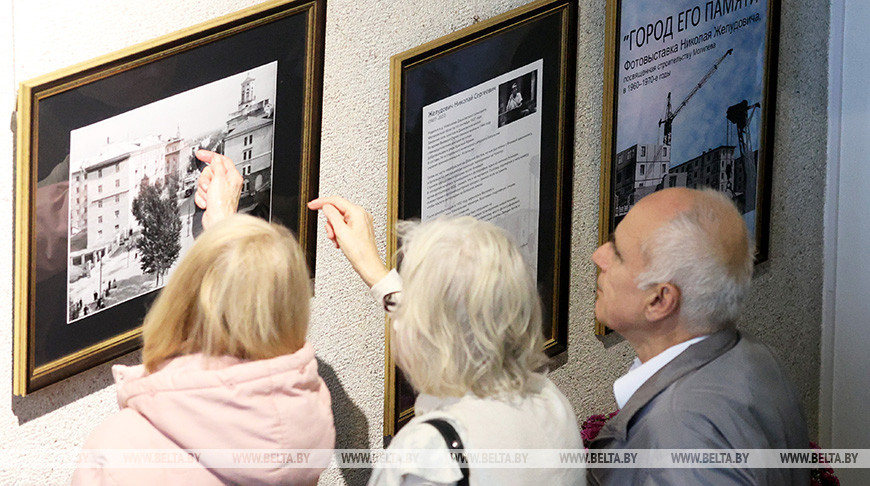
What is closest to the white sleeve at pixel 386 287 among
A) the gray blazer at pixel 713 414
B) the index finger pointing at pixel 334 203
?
the index finger pointing at pixel 334 203

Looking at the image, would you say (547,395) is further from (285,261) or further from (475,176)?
(475,176)

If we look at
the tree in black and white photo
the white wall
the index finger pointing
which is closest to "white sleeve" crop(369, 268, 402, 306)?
the index finger pointing

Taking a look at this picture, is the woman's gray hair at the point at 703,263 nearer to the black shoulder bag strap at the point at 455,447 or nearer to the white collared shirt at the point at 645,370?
the white collared shirt at the point at 645,370

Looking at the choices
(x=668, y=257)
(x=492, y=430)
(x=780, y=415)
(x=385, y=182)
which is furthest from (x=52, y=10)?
(x=780, y=415)

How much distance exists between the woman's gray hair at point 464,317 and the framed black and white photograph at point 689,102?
1.49 metres

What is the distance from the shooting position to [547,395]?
5.92 feet

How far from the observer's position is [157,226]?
2.13 metres

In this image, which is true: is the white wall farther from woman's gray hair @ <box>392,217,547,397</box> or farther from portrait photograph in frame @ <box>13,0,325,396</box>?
woman's gray hair @ <box>392,217,547,397</box>

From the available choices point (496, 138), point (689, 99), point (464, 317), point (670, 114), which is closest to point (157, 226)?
point (464, 317)

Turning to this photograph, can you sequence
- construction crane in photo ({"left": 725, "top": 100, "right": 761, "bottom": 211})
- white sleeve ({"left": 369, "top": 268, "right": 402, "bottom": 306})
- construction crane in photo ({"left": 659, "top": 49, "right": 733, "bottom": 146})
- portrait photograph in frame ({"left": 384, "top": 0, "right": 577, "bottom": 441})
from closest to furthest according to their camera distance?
white sleeve ({"left": 369, "top": 268, "right": 402, "bottom": 306}) < portrait photograph in frame ({"left": 384, "top": 0, "right": 577, "bottom": 441}) < construction crane in photo ({"left": 659, "top": 49, "right": 733, "bottom": 146}) < construction crane in photo ({"left": 725, "top": 100, "right": 761, "bottom": 211})

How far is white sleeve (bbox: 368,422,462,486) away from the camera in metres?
1.61

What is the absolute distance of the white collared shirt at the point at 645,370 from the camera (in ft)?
6.92

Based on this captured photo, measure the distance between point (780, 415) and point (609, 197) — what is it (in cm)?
125

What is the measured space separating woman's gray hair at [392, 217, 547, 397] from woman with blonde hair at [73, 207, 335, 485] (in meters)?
0.21
